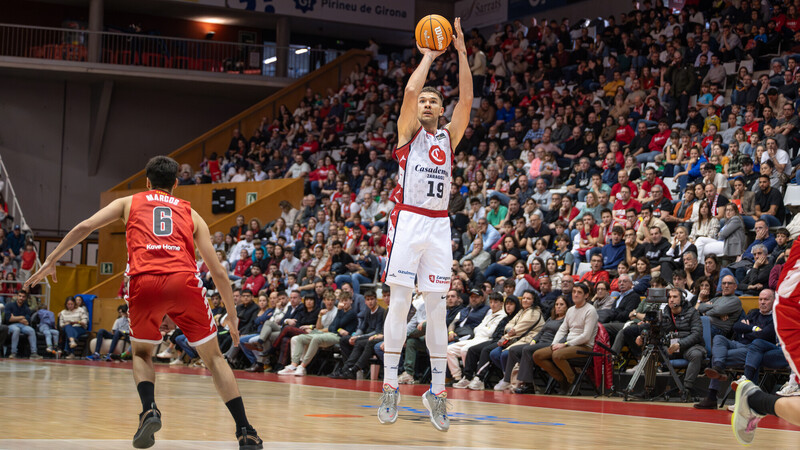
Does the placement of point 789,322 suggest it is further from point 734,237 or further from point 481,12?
point 481,12

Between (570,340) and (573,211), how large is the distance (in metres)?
3.96

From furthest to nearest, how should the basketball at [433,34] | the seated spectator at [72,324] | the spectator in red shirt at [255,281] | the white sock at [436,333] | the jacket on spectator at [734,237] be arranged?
the seated spectator at [72,324] → the spectator in red shirt at [255,281] → the jacket on spectator at [734,237] → the basketball at [433,34] → the white sock at [436,333]

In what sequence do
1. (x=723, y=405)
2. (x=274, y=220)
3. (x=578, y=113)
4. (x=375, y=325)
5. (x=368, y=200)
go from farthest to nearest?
(x=274, y=220), (x=368, y=200), (x=578, y=113), (x=375, y=325), (x=723, y=405)

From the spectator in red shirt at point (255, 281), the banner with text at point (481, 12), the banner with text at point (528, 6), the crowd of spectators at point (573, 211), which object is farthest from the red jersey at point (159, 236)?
the banner with text at point (481, 12)

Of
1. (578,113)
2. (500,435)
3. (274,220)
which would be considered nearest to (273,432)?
(500,435)

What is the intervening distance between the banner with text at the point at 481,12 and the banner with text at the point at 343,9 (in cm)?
178

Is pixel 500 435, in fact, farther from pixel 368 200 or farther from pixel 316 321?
pixel 368 200

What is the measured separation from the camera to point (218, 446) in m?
4.86

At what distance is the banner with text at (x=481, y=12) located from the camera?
24317mm

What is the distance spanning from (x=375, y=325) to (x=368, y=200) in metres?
5.07

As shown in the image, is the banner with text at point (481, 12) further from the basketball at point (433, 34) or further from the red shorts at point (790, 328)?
the red shorts at point (790, 328)

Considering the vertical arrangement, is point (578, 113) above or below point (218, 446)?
above

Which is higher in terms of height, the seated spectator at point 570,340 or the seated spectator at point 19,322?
the seated spectator at point 570,340

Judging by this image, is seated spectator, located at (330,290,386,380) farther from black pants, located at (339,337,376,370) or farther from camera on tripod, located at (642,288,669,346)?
camera on tripod, located at (642,288,669,346)
